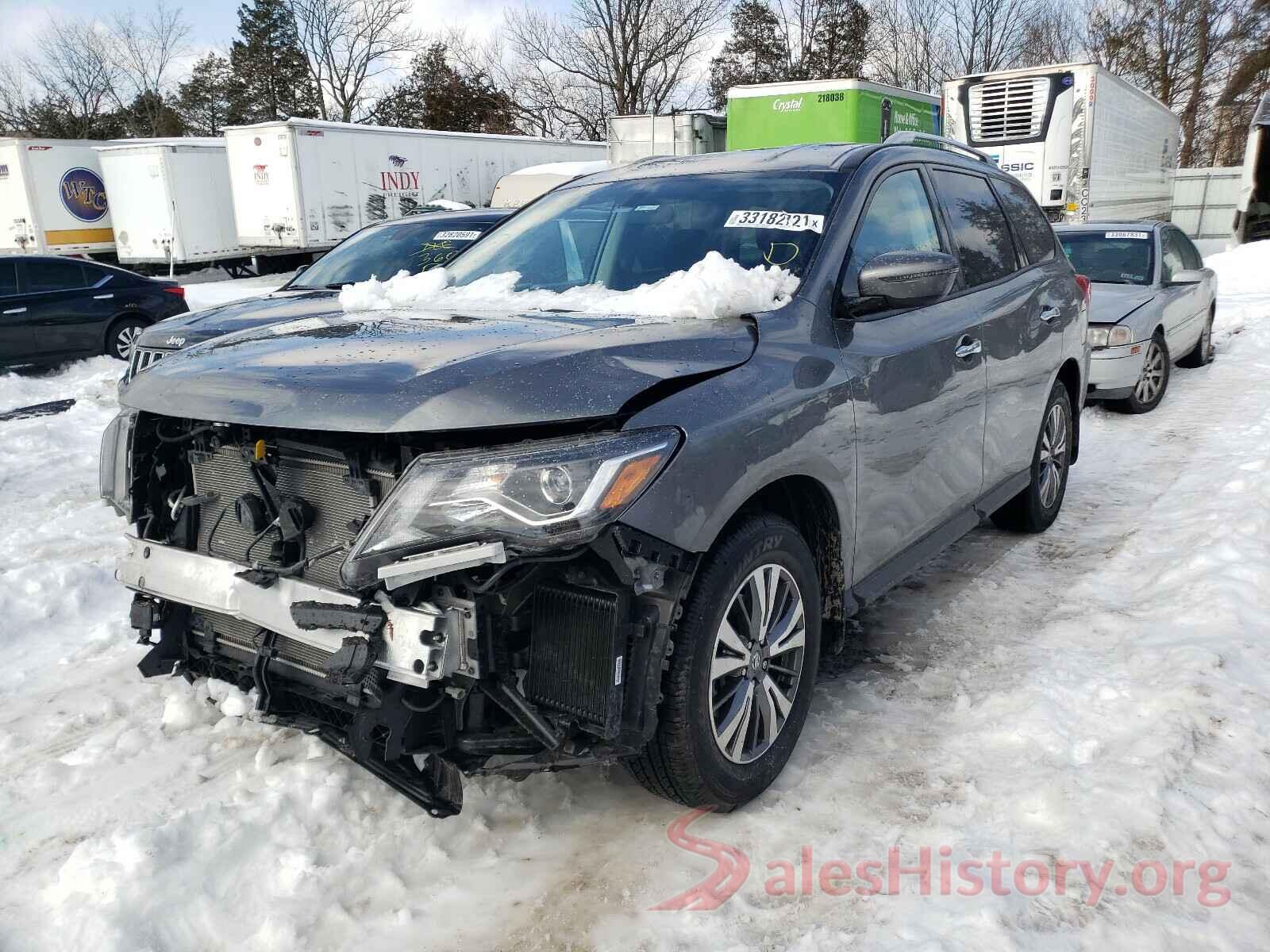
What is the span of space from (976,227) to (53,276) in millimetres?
11769

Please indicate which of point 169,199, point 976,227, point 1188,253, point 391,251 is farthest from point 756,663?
point 169,199

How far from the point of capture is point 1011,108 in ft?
51.5

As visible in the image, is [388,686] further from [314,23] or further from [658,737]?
[314,23]

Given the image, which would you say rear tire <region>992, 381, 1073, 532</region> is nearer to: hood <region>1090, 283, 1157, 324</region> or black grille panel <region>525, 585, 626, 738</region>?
hood <region>1090, 283, 1157, 324</region>

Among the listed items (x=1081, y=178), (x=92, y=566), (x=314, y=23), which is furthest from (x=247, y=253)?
(x=314, y=23)

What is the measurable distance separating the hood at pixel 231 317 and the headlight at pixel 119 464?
2939mm

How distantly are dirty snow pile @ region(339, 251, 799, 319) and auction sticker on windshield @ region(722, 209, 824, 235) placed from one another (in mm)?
211

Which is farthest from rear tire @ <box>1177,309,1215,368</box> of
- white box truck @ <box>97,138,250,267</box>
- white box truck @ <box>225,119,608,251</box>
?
white box truck @ <box>97,138,250,267</box>

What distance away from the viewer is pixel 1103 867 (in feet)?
8.68

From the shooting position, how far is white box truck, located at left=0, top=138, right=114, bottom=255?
2105 cm

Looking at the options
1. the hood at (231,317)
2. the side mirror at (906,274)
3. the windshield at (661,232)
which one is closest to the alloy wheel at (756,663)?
the side mirror at (906,274)

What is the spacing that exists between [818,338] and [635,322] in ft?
2.04

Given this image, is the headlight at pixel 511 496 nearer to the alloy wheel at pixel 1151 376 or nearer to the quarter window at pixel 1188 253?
the alloy wheel at pixel 1151 376

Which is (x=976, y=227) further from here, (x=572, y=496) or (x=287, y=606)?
(x=287, y=606)
